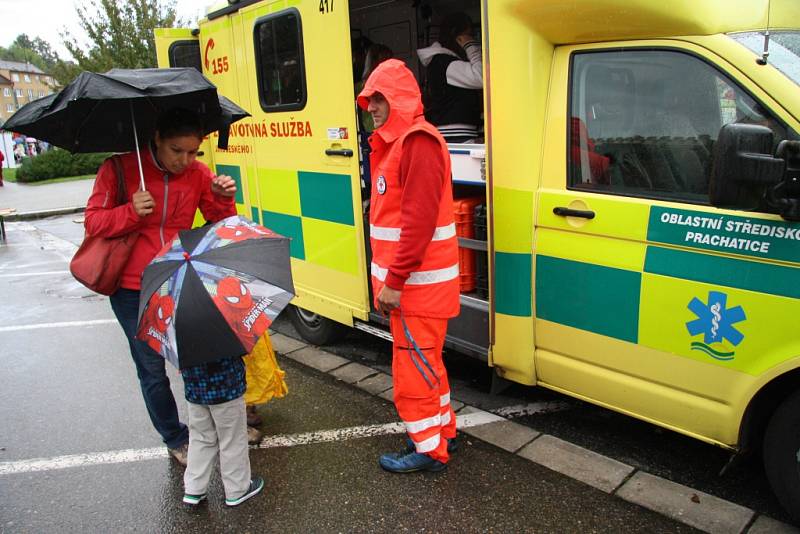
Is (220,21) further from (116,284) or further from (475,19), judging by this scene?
(116,284)

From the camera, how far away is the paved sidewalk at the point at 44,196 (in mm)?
14486

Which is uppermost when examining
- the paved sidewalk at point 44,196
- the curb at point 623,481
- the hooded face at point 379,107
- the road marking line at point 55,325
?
the hooded face at point 379,107

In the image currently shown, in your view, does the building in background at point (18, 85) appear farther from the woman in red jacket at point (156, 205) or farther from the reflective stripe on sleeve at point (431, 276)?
the reflective stripe on sleeve at point (431, 276)

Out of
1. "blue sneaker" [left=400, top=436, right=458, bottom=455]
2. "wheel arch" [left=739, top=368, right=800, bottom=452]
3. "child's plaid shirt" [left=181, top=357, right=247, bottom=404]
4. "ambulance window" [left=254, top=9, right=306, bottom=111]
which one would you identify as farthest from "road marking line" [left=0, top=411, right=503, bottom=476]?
"ambulance window" [left=254, top=9, right=306, bottom=111]

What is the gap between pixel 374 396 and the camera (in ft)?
12.8

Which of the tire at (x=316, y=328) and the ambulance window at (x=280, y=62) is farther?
the tire at (x=316, y=328)

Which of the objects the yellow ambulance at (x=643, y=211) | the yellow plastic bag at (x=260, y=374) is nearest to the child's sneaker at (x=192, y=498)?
the yellow plastic bag at (x=260, y=374)

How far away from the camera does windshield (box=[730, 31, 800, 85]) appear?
7.59 feet

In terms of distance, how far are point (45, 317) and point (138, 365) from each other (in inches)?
139

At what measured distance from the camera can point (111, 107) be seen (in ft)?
8.73

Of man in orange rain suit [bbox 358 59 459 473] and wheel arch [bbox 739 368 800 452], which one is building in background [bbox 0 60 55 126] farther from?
wheel arch [bbox 739 368 800 452]

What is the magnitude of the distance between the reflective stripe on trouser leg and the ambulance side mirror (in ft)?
4.11

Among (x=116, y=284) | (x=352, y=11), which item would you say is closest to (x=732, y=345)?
(x=116, y=284)

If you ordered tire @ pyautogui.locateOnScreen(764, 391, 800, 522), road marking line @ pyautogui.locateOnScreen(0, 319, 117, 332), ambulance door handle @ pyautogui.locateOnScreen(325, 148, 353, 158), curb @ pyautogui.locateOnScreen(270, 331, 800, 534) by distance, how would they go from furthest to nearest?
road marking line @ pyautogui.locateOnScreen(0, 319, 117, 332), ambulance door handle @ pyautogui.locateOnScreen(325, 148, 353, 158), curb @ pyautogui.locateOnScreen(270, 331, 800, 534), tire @ pyautogui.locateOnScreen(764, 391, 800, 522)
